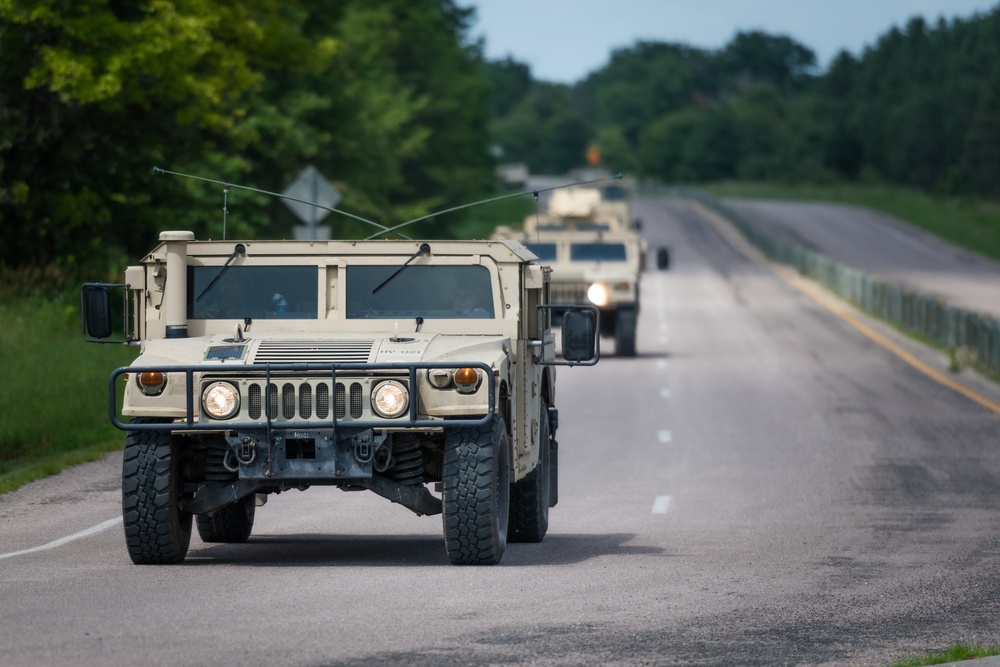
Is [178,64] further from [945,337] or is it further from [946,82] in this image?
[946,82]

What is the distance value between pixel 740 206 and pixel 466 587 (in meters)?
107

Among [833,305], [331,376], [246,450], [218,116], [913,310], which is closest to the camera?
[331,376]

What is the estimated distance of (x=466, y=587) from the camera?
11203mm

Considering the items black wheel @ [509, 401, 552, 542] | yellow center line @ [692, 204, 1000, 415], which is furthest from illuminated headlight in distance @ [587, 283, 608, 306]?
black wheel @ [509, 401, 552, 542]

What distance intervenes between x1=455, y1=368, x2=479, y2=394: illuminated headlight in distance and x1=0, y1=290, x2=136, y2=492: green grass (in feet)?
23.4

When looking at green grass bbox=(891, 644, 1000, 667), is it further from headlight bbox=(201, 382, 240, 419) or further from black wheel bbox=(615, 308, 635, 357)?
black wheel bbox=(615, 308, 635, 357)

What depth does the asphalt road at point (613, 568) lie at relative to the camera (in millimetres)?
9258

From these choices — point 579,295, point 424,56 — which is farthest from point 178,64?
point 424,56

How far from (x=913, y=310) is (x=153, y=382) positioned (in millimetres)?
35979

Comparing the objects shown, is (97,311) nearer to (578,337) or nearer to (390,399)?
(390,399)

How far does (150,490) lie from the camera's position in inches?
470

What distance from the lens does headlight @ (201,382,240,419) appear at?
11.9 m

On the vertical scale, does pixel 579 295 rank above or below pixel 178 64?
below

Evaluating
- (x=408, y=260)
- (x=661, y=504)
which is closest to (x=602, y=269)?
(x=661, y=504)
